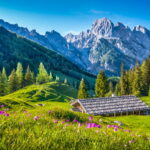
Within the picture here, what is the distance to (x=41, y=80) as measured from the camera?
443 ft

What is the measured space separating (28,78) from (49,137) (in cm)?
12826

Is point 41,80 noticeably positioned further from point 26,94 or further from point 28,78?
point 26,94

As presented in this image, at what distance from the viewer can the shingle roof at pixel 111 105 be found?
48.8 metres

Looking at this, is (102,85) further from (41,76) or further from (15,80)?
(41,76)

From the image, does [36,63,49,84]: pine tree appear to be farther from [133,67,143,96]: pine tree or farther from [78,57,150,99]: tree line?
[133,67,143,96]: pine tree

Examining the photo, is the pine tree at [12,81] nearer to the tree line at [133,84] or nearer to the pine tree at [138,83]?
the tree line at [133,84]

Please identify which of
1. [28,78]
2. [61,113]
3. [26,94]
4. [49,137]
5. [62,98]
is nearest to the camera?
[49,137]

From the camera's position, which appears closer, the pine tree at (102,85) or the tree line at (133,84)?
the pine tree at (102,85)

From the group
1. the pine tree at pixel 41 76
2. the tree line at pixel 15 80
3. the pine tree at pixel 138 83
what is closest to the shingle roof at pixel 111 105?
the pine tree at pixel 138 83

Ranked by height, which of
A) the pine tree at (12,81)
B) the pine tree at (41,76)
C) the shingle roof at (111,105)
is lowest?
the shingle roof at (111,105)

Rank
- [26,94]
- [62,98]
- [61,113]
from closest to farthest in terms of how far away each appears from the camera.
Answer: [61,113]
[26,94]
[62,98]

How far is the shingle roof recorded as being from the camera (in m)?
48.8

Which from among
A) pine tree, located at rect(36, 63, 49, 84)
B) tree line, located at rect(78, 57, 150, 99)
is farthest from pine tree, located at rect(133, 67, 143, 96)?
pine tree, located at rect(36, 63, 49, 84)

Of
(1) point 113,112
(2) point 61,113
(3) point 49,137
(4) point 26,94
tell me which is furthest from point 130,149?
(4) point 26,94
